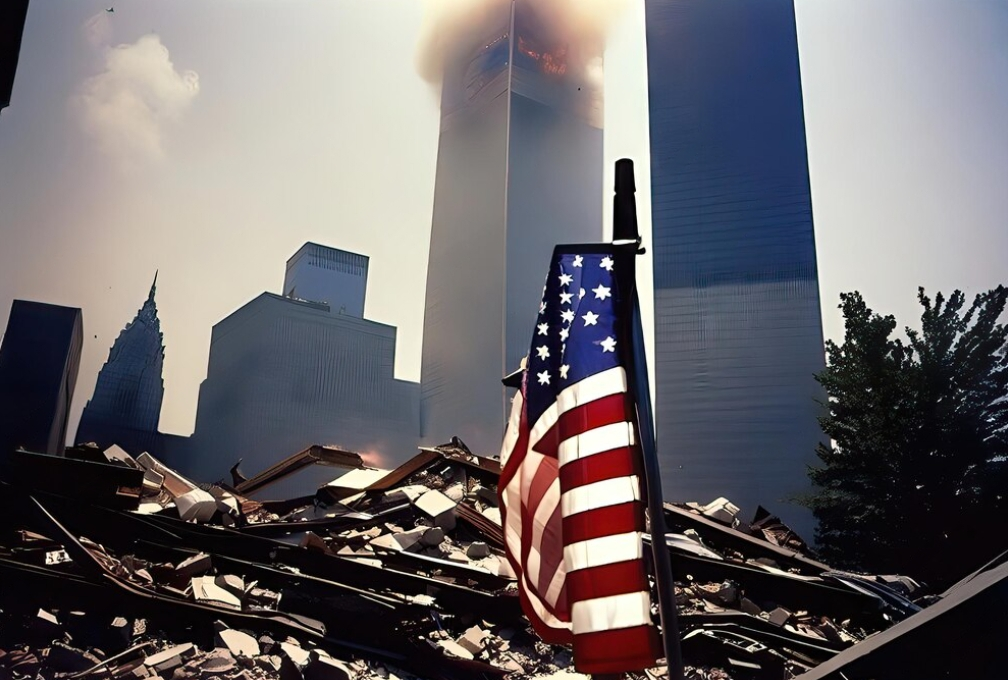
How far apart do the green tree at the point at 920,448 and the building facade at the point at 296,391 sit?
60090mm

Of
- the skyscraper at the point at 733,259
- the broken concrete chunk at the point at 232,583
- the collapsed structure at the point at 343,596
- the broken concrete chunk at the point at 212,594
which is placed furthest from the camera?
the skyscraper at the point at 733,259

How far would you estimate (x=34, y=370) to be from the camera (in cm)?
2706

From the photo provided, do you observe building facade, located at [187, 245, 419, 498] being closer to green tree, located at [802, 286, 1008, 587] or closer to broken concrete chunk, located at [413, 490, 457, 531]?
green tree, located at [802, 286, 1008, 587]

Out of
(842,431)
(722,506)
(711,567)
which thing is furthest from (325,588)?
(842,431)

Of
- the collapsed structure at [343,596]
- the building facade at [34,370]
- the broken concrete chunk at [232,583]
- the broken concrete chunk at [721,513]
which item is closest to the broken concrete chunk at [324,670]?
the collapsed structure at [343,596]

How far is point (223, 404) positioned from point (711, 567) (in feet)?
267

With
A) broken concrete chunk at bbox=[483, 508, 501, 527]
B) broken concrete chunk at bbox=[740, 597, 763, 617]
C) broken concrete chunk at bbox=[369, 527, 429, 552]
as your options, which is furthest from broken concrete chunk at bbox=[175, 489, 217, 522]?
broken concrete chunk at bbox=[740, 597, 763, 617]

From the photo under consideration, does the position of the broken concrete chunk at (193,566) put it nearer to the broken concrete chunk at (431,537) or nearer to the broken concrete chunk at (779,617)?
the broken concrete chunk at (431,537)

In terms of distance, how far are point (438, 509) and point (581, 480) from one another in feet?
22.2

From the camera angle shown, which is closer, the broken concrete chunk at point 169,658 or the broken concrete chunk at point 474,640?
the broken concrete chunk at point 169,658

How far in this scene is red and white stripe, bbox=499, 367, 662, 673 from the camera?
4.22 m

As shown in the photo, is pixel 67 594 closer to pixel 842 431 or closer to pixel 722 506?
pixel 722 506

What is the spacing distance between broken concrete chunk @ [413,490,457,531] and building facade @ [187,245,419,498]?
227ft

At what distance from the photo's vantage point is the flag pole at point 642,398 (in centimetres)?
429
